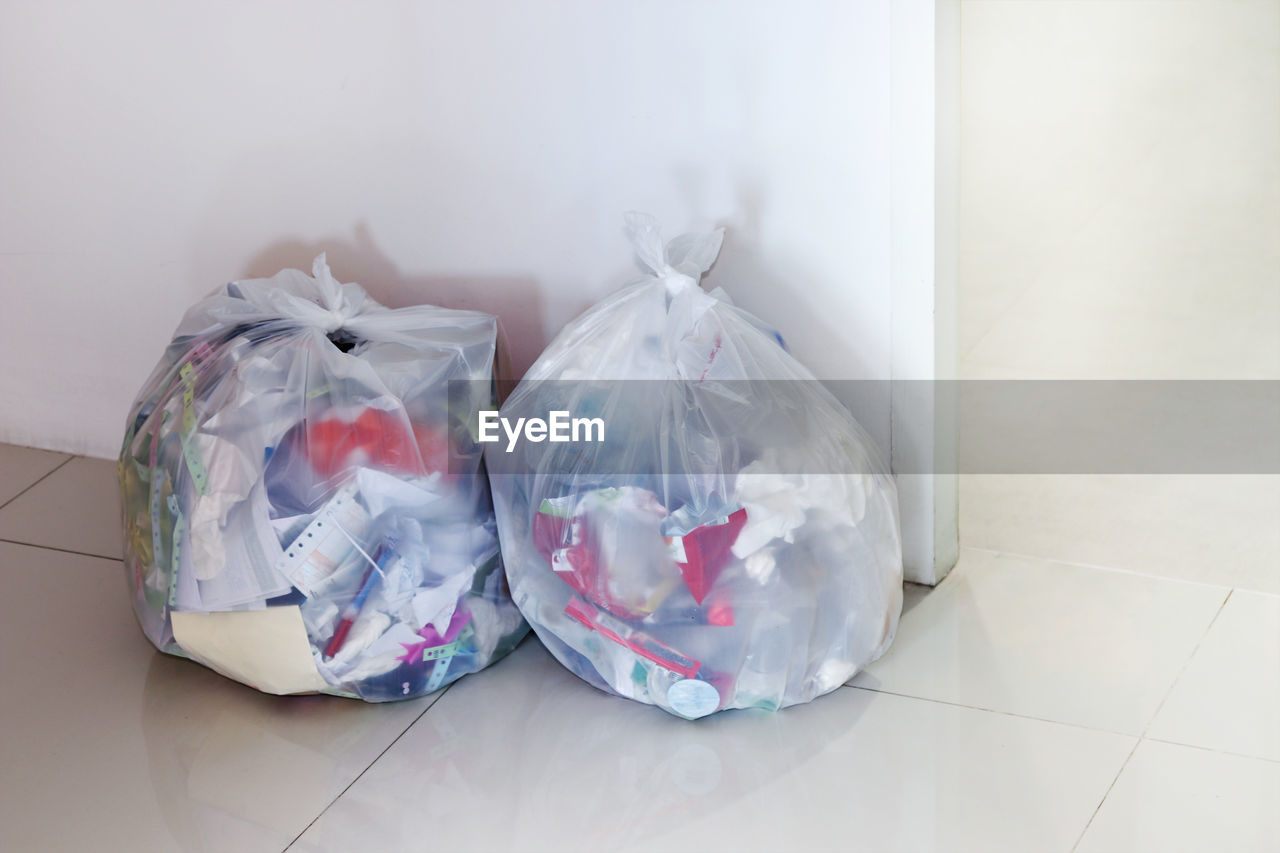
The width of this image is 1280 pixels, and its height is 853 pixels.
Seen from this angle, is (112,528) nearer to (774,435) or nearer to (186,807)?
(186,807)

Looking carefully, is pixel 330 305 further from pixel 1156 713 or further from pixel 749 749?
pixel 1156 713

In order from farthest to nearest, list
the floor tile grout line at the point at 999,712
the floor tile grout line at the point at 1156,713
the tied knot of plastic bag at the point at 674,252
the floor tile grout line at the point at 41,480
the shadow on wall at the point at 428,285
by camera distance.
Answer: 1. the floor tile grout line at the point at 41,480
2. the shadow on wall at the point at 428,285
3. the tied knot of plastic bag at the point at 674,252
4. the floor tile grout line at the point at 999,712
5. the floor tile grout line at the point at 1156,713

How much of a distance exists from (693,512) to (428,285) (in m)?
0.66

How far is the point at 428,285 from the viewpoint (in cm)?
169

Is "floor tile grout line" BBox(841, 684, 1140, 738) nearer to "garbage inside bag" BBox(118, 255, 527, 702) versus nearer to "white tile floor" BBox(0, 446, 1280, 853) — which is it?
"white tile floor" BBox(0, 446, 1280, 853)

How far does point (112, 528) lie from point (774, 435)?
1.12 m

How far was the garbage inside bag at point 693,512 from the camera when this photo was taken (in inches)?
48.9

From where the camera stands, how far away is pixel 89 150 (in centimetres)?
182

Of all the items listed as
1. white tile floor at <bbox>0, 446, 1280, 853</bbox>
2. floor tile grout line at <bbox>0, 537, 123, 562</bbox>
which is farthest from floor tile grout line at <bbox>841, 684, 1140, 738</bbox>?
floor tile grout line at <bbox>0, 537, 123, 562</bbox>

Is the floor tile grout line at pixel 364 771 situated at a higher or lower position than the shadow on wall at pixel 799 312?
lower

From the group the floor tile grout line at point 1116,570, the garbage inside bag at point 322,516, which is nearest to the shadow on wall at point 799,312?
the floor tile grout line at point 1116,570

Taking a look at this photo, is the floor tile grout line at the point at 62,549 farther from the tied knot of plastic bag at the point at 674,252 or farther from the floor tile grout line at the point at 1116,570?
the floor tile grout line at the point at 1116,570

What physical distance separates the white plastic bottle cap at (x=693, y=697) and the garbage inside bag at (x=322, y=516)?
0.25 meters

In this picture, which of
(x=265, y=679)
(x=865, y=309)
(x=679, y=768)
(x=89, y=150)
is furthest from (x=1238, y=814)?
(x=89, y=150)
